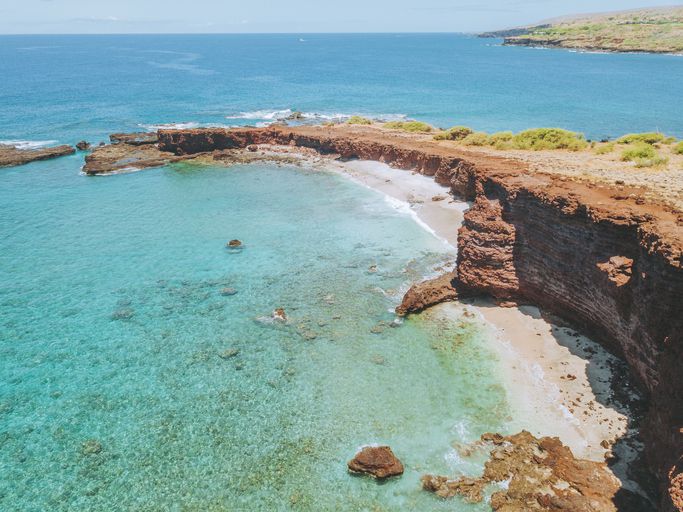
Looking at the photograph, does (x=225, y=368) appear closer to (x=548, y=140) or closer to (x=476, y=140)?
(x=548, y=140)

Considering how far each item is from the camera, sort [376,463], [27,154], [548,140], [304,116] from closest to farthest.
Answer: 1. [376,463]
2. [548,140]
3. [27,154]
4. [304,116]

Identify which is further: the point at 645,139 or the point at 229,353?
the point at 645,139

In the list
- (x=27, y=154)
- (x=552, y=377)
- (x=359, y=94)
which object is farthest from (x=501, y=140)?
(x=359, y=94)

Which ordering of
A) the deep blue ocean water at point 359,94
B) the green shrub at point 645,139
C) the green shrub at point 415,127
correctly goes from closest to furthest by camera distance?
the green shrub at point 645,139 < the green shrub at point 415,127 < the deep blue ocean water at point 359,94

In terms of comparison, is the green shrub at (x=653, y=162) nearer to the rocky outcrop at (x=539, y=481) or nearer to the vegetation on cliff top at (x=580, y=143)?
the vegetation on cliff top at (x=580, y=143)

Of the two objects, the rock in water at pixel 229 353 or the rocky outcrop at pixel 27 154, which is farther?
the rocky outcrop at pixel 27 154

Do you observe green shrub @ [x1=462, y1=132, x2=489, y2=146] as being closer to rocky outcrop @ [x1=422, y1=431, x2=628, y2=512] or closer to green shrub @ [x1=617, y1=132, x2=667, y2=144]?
green shrub @ [x1=617, y1=132, x2=667, y2=144]

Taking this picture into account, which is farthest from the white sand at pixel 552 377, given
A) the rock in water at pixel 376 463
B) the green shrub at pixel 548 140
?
the green shrub at pixel 548 140

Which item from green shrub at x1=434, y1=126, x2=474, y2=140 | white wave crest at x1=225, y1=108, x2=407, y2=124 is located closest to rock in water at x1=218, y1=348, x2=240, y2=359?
green shrub at x1=434, y1=126, x2=474, y2=140
